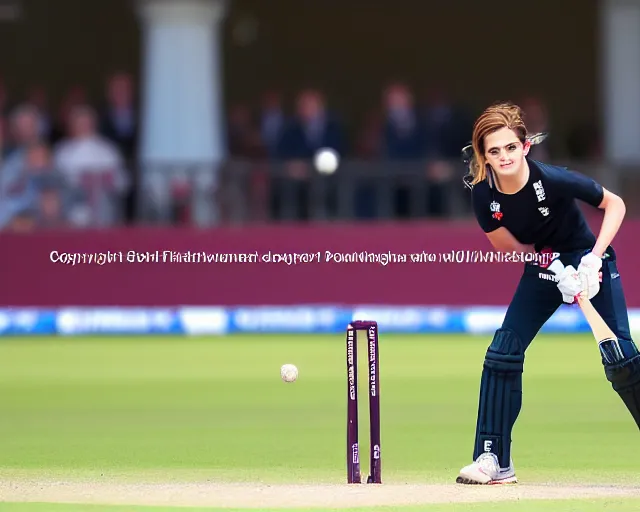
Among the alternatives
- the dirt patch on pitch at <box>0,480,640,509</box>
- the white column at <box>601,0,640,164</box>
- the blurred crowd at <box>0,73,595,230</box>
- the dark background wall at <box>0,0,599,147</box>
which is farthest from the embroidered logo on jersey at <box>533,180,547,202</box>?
the dark background wall at <box>0,0,599,147</box>

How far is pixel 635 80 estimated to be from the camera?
19781 millimetres

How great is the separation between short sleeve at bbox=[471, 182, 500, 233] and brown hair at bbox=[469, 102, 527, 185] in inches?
1.5

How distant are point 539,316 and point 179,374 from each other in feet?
21.4

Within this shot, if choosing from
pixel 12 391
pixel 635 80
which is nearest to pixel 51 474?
pixel 12 391

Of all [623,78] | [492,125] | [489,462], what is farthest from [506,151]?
[623,78]

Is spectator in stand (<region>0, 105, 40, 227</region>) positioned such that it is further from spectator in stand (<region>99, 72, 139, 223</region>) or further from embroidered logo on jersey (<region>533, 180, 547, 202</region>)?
embroidered logo on jersey (<region>533, 180, 547, 202</region>)

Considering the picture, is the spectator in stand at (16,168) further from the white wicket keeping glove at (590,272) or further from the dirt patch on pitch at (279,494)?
the white wicket keeping glove at (590,272)

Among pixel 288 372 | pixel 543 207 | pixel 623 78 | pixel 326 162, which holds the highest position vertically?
pixel 623 78

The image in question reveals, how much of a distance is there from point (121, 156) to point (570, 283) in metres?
11.3

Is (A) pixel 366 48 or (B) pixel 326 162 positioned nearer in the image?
(B) pixel 326 162

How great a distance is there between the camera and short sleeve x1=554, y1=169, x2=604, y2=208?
738 centimetres

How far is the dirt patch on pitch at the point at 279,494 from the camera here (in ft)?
22.9

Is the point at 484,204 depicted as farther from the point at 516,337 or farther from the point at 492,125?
the point at 516,337

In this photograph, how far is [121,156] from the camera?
58.7 feet
